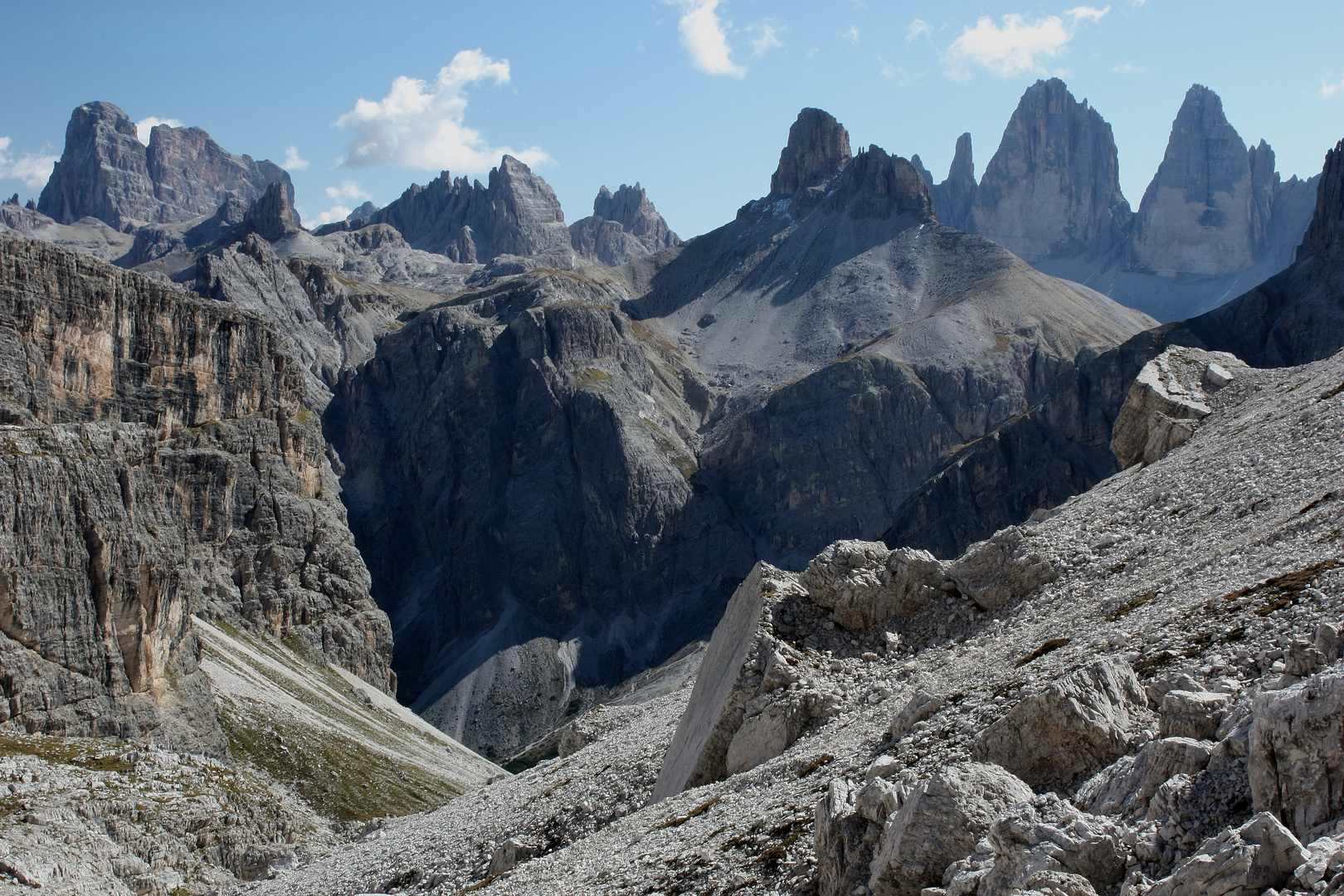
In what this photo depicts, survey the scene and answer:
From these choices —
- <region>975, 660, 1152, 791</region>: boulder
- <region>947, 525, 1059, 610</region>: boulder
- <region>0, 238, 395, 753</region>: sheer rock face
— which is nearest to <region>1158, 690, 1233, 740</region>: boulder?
<region>975, 660, 1152, 791</region>: boulder

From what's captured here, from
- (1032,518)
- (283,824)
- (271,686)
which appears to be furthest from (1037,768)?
(271,686)

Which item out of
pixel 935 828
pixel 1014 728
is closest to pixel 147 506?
pixel 1014 728

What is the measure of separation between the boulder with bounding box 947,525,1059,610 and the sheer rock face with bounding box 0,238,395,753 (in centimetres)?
6274

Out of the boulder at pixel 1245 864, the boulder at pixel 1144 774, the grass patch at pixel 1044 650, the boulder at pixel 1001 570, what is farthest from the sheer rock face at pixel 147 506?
the boulder at pixel 1245 864

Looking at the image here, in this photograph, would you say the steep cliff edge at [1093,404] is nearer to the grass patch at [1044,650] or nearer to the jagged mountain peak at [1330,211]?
the jagged mountain peak at [1330,211]

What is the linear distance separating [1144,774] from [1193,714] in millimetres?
2004

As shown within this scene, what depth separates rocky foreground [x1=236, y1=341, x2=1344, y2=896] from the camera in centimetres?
1459

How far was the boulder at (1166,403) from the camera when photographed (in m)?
55.5

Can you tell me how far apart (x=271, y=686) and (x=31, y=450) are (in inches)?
1572

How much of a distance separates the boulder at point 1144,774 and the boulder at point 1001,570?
1994 centimetres

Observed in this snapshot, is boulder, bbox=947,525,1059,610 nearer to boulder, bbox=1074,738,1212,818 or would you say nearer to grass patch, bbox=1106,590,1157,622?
grass patch, bbox=1106,590,1157,622

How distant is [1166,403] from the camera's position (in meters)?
58.9

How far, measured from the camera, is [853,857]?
1923 cm

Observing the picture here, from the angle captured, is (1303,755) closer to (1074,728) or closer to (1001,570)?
(1074,728)
